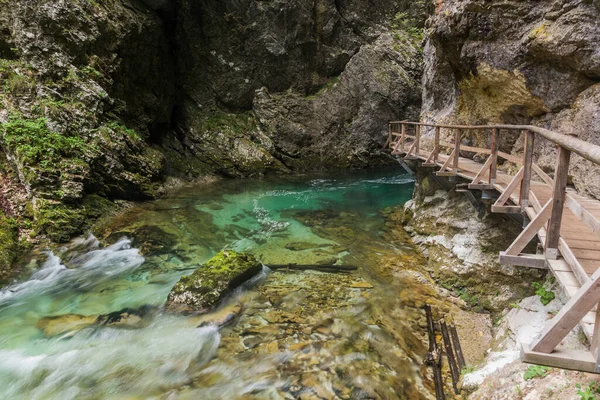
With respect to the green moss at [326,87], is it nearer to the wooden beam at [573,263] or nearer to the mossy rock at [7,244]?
the mossy rock at [7,244]

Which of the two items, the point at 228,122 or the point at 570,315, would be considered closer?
the point at 570,315

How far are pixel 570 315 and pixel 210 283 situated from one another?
6.29 m

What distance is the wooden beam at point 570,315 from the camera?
207 cm

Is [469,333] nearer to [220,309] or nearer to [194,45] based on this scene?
[220,309]

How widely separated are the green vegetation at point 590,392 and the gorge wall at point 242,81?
47.1 ft

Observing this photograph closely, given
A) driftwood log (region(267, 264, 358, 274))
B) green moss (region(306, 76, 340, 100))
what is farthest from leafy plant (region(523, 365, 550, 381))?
green moss (region(306, 76, 340, 100))

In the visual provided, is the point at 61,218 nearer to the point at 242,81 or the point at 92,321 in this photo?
the point at 92,321

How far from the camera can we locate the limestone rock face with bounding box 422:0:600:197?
667cm

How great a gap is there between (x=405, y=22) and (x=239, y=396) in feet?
77.0

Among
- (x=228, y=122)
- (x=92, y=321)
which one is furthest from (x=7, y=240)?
(x=228, y=122)

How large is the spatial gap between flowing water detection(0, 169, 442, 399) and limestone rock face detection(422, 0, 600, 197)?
4.42 m

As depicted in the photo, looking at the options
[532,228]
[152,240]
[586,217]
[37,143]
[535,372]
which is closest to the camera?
[586,217]

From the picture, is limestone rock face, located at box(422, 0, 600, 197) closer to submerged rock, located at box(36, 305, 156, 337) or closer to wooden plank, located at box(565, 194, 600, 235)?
wooden plank, located at box(565, 194, 600, 235)

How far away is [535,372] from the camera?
403 centimetres
